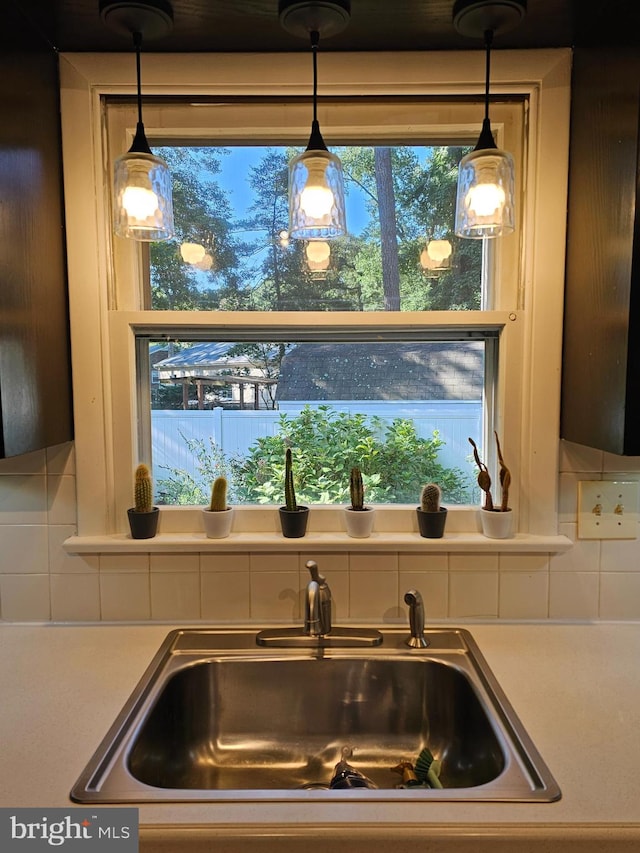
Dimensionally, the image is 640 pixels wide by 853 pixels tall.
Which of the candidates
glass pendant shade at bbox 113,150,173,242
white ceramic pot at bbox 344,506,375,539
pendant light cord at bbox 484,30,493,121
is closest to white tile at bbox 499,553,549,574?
white ceramic pot at bbox 344,506,375,539

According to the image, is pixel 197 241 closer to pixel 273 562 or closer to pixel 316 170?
pixel 316 170

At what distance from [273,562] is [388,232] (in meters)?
0.85

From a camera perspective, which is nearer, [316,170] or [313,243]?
[316,170]

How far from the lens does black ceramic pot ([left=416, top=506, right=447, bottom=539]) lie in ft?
4.36

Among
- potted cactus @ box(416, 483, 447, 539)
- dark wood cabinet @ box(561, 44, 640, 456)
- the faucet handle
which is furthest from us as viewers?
potted cactus @ box(416, 483, 447, 539)

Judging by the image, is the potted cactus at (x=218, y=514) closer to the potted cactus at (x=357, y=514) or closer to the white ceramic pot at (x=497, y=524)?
the potted cactus at (x=357, y=514)

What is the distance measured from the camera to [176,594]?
1.35 m

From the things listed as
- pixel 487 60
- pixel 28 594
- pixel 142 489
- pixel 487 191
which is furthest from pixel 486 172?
pixel 28 594

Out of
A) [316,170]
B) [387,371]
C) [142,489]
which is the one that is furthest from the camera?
[387,371]

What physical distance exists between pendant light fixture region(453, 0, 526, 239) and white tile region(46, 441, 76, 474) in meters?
1.03

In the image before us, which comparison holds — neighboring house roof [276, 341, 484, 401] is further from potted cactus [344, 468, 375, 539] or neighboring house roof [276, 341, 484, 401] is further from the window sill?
the window sill

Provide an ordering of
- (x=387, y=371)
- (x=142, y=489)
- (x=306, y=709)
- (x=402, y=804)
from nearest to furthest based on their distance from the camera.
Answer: (x=402, y=804), (x=306, y=709), (x=142, y=489), (x=387, y=371)

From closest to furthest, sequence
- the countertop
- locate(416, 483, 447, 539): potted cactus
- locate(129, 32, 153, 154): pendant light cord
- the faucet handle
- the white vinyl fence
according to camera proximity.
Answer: the countertop → locate(129, 32, 153, 154): pendant light cord → the faucet handle → locate(416, 483, 447, 539): potted cactus → the white vinyl fence

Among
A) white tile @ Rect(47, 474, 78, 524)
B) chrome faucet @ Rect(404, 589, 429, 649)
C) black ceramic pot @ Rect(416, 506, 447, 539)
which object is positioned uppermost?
white tile @ Rect(47, 474, 78, 524)
